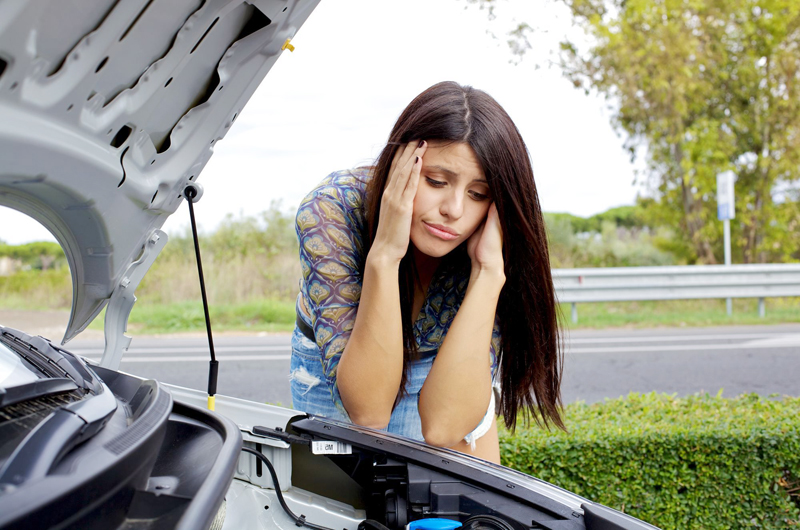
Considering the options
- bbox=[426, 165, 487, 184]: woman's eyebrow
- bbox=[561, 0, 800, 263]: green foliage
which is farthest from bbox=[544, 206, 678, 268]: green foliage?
bbox=[426, 165, 487, 184]: woman's eyebrow

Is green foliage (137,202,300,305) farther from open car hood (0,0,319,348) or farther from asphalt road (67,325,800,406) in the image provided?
open car hood (0,0,319,348)

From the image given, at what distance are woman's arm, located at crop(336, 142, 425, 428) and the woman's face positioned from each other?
37mm

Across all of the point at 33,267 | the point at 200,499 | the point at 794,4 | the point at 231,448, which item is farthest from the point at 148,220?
the point at 794,4

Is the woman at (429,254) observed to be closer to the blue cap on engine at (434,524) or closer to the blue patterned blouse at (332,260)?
the blue patterned blouse at (332,260)

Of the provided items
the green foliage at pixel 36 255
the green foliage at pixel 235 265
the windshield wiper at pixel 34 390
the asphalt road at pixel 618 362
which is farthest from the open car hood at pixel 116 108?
the green foliage at pixel 36 255

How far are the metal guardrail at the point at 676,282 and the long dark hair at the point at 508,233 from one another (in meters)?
5.34

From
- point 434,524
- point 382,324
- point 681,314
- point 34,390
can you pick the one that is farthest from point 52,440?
point 681,314

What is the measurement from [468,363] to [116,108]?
1109mm

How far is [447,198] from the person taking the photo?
168 centimetres

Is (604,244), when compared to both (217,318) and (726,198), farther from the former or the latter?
(217,318)

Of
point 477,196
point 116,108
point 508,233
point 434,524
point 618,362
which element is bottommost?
point 618,362

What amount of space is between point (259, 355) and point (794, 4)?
→ 916cm

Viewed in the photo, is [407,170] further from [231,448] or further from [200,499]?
[200,499]

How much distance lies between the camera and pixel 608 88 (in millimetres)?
9750
